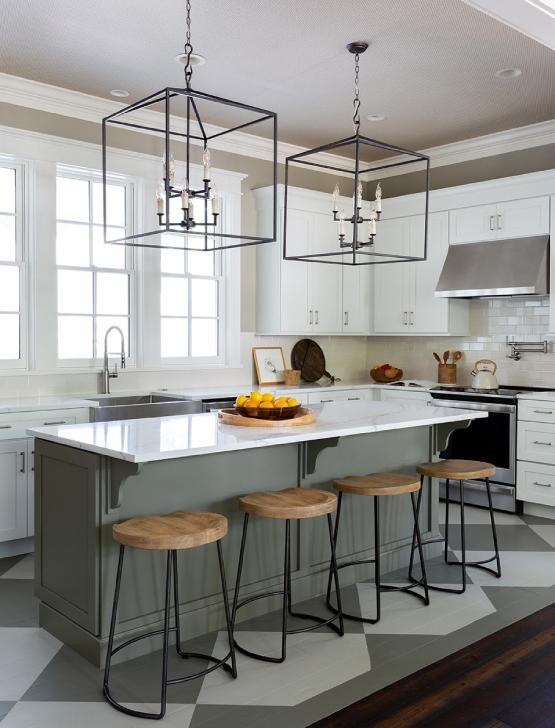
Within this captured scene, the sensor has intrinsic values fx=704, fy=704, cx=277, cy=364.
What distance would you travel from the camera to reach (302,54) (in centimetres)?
452

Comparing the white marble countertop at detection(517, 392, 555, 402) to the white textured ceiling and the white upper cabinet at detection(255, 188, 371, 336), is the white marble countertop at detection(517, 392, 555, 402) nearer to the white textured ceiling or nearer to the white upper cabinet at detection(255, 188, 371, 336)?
the white upper cabinet at detection(255, 188, 371, 336)

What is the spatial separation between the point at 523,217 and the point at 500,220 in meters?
0.20

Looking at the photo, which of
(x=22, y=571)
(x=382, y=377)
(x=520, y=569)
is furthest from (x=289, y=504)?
(x=382, y=377)

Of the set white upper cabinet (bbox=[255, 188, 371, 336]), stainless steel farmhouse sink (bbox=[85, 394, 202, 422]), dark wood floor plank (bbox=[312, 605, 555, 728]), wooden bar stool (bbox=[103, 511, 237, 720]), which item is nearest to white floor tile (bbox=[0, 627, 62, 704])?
wooden bar stool (bbox=[103, 511, 237, 720])

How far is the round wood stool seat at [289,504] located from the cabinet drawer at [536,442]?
2.64 meters

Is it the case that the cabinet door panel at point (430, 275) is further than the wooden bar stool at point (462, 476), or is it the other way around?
the cabinet door panel at point (430, 275)

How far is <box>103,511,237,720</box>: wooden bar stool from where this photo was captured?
2.60m

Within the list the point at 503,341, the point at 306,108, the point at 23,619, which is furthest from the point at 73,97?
the point at 503,341

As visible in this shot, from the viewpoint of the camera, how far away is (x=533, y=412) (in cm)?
532

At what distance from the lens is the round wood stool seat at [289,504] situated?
2.99 m

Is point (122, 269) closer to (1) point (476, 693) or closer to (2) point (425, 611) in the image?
(2) point (425, 611)

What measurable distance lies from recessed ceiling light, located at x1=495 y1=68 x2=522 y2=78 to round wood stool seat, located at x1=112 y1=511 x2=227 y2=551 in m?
3.63

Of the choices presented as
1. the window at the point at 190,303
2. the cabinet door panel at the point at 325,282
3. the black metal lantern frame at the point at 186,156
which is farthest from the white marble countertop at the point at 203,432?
the cabinet door panel at the point at 325,282

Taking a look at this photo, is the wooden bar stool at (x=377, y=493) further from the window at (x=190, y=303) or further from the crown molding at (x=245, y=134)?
the crown molding at (x=245, y=134)
